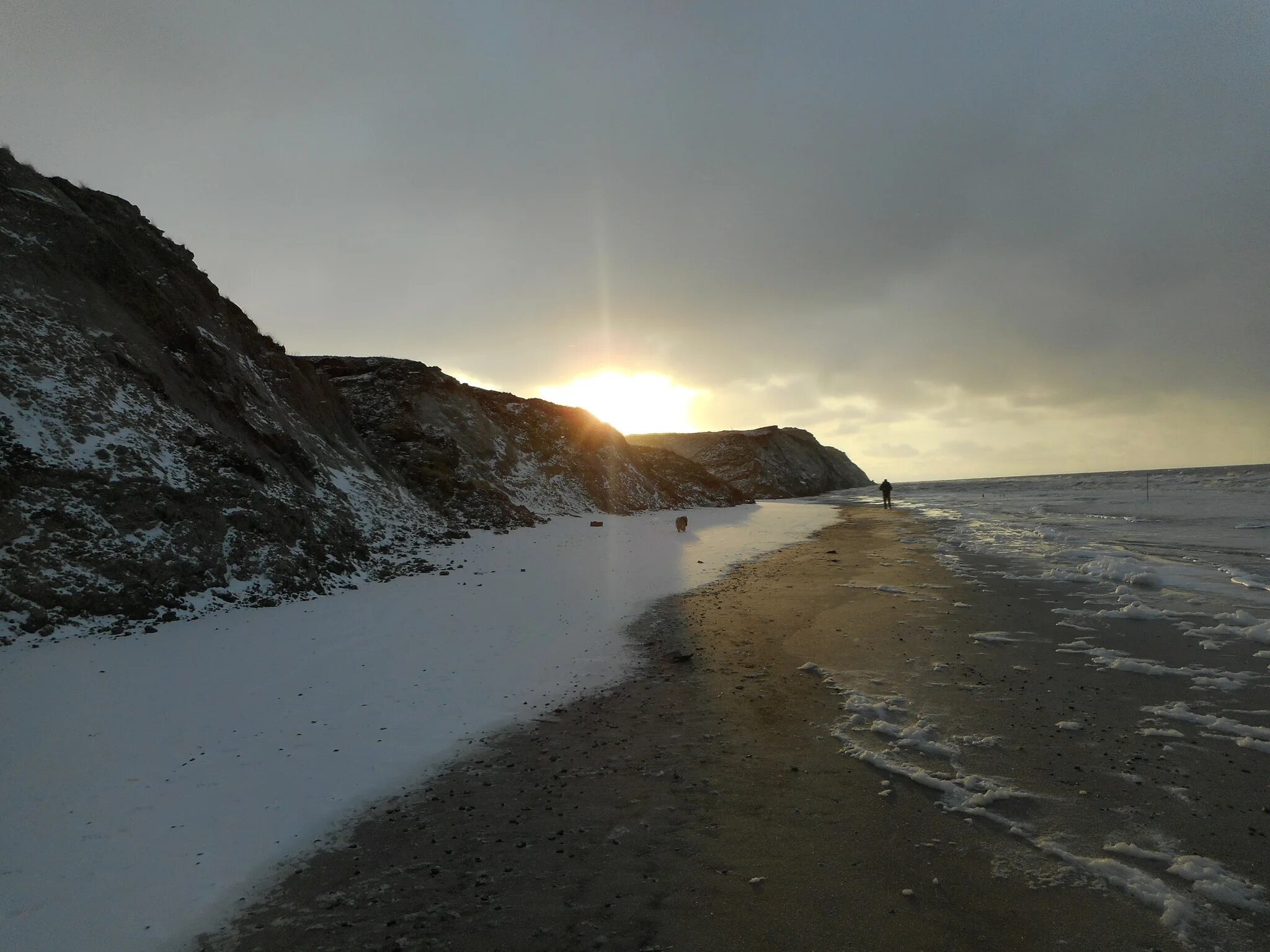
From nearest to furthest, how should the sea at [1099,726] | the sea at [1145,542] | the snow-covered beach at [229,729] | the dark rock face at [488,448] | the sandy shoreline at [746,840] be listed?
the sandy shoreline at [746,840] < the sea at [1099,726] < the snow-covered beach at [229,729] < the sea at [1145,542] < the dark rock face at [488,448]

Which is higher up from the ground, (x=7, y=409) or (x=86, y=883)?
(x=7, y=409)

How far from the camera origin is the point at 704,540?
26.8 metres

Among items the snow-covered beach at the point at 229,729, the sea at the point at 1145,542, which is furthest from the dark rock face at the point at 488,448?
the sea at the point at 1145,542

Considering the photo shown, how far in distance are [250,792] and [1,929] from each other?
1.85 m

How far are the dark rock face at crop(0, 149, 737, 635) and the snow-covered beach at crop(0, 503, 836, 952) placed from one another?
1.47 metres

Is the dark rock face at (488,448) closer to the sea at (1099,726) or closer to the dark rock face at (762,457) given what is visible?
the sea at (1099,726)

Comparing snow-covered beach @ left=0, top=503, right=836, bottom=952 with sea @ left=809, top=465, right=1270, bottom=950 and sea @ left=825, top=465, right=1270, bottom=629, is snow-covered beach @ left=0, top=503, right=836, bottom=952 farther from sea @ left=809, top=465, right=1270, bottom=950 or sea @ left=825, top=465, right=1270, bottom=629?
sea @ left=825, top=465, right=1270, bottom=629

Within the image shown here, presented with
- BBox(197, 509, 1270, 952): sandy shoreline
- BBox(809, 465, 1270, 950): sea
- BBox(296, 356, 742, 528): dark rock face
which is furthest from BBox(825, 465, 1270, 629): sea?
BBox(296, 356, 742, 528): dark rock face

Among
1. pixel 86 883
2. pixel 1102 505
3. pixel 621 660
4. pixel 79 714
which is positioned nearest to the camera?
pixel 86 883

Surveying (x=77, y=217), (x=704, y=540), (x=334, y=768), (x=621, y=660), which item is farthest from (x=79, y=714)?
(x=704, y=540)

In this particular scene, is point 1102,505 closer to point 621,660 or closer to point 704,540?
point 704,540

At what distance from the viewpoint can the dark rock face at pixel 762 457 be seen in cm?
8412

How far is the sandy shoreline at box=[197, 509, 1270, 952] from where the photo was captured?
3924mm

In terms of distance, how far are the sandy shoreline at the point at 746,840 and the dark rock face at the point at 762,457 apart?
229 ft
